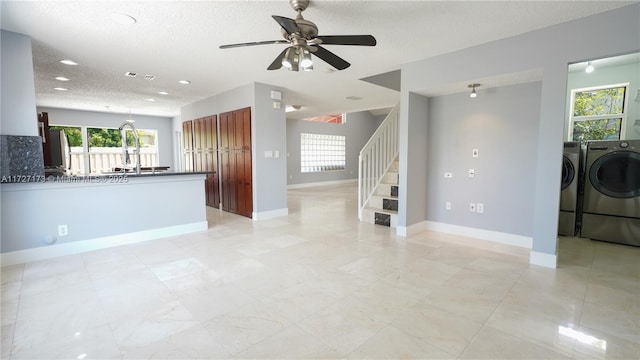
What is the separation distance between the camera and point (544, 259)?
3.07 meters

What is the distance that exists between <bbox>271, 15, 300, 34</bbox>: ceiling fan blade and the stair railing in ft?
10.4

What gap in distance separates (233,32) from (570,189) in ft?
16.3

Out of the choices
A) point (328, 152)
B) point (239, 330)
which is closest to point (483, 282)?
point (239, 330)

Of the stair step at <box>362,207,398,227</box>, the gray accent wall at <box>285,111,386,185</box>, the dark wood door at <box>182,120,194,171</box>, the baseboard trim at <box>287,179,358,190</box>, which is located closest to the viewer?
the stair step at <box>362,207,398,227</box>

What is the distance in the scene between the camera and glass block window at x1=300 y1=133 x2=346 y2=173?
35.0 feet

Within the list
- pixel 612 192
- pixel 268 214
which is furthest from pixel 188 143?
pixel 612 192

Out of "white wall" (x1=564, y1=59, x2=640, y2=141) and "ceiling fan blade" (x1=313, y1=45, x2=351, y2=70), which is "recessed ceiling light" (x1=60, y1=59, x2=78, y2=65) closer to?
"ceiling fan blade" (x1=313, y1=45, x2=351, y2=70)

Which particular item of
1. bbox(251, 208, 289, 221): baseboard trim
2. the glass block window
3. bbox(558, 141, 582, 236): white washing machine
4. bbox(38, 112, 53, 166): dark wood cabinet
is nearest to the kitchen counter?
bbox(251, 208, 289, 221): baseboard trim

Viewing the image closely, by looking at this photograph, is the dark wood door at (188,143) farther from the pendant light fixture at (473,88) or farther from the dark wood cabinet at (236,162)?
the pendant light fixture at (473,88)

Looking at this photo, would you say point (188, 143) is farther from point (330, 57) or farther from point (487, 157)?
point (487, 157)

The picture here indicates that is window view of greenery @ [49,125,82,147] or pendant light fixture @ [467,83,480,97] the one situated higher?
pendant light fixture @ [467,83,480,97]

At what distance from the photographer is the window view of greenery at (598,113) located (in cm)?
459

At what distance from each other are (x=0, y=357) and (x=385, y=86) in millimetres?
5580

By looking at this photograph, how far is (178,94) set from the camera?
6.21 metres
